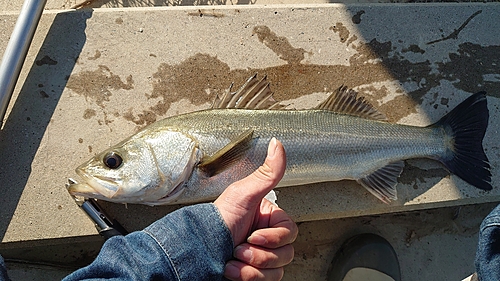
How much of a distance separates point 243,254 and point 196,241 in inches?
10.3

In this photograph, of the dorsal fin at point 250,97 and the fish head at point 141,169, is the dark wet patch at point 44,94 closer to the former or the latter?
the fish head at point 141,169

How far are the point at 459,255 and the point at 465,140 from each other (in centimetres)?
115

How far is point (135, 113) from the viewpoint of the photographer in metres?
2.64

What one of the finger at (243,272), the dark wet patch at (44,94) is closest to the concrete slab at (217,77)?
the dark wet patch at (44,94)

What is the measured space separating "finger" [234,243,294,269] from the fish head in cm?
61

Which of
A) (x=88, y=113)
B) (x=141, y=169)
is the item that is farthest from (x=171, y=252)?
(x=88, y=113)

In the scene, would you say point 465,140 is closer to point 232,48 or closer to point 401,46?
point 401,46

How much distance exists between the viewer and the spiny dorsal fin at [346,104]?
2.55m

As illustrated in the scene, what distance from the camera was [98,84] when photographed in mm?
2652

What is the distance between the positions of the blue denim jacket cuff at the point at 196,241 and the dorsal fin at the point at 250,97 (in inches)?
33.6

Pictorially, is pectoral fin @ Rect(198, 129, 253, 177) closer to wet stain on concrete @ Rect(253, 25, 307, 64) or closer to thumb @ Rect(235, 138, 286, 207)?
thumb @ Rect(235, 138, 286, 207)

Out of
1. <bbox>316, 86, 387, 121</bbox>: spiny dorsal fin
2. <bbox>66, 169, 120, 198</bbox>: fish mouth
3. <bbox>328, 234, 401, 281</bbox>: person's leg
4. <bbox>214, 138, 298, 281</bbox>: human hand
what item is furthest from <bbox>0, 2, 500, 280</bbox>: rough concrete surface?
<bbox>214, 138, 298, 281</bbox>: human hand

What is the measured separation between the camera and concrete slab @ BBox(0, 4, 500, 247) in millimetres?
2514

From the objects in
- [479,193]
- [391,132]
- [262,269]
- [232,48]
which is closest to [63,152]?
[232,48]
